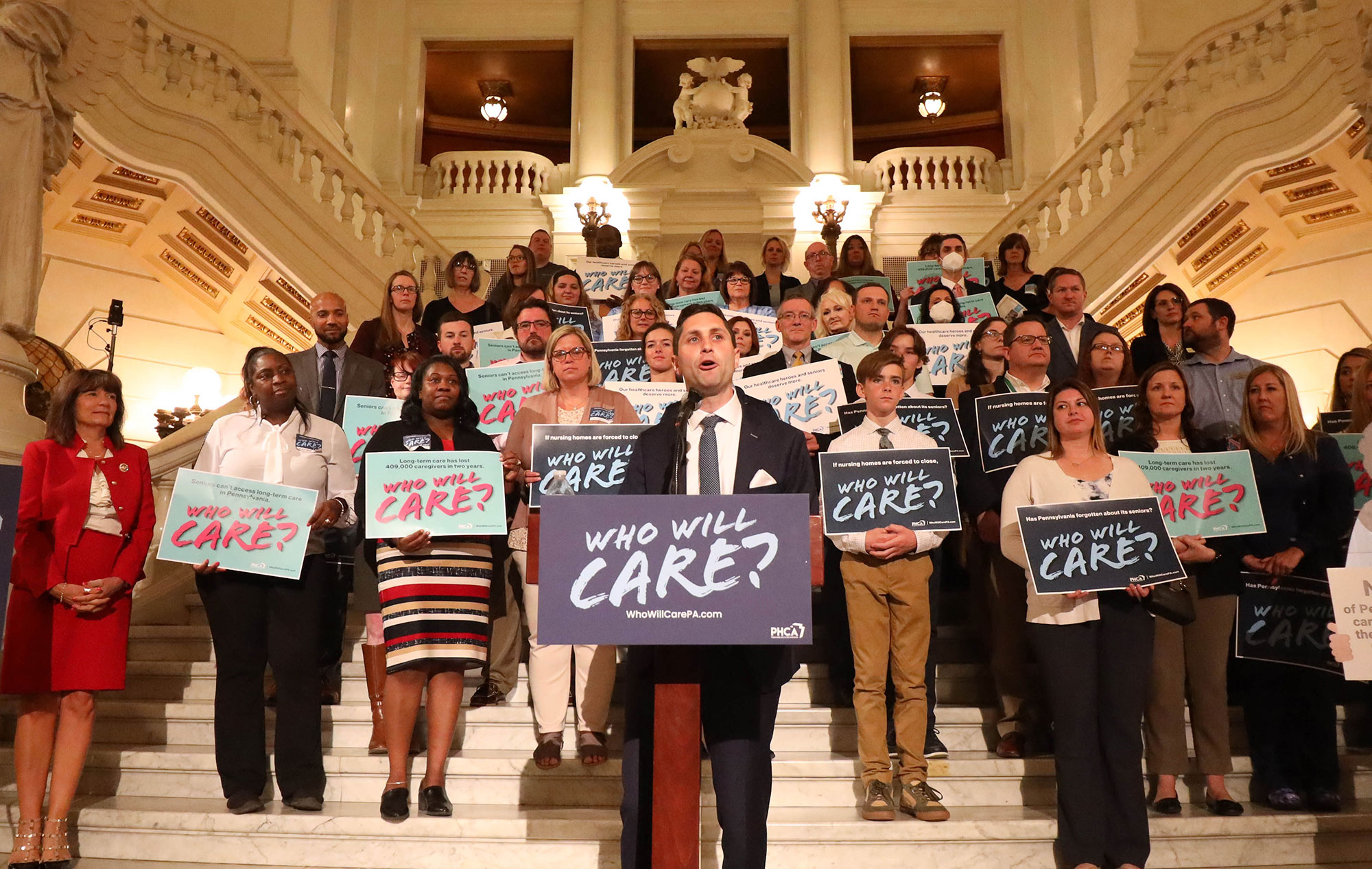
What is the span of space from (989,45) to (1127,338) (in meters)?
7.01

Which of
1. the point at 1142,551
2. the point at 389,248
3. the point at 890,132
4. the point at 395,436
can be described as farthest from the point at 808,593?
the point at 890,132

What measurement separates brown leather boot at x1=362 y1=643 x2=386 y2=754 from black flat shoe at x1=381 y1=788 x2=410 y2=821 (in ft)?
1.54

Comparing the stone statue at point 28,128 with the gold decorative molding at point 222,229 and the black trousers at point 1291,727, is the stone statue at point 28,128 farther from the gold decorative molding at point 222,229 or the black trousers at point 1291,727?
the black trousers at point 1291,727

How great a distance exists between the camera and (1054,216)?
11.2m

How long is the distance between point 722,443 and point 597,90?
12.5m

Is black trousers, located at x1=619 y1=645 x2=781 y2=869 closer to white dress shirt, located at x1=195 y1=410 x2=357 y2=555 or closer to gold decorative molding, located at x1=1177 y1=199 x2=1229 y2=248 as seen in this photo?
white dress shirt, located at x1=195 y1=410 x2=357 y2=555

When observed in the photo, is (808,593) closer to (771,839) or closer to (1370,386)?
(771,839)

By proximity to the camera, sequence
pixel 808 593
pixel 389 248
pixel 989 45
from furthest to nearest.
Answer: pixel 989 45 < pixel 389 248 < pixel 808 593

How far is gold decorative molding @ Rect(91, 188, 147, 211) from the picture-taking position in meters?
10.6

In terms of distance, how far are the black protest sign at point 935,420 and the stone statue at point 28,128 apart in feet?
16.8

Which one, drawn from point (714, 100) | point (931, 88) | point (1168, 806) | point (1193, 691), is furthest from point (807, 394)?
point (931, 88)

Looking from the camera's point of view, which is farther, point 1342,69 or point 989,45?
point 989,45

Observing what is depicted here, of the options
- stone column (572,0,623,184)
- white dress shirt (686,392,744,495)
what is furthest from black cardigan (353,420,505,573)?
stone column (572,0,623,184)

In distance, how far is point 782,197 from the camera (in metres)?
14.0
